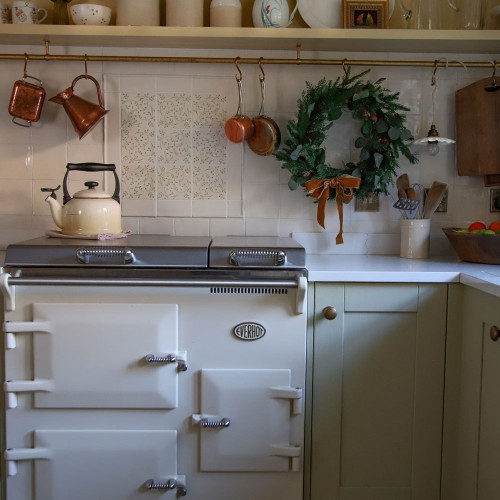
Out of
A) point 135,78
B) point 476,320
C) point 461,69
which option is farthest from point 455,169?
point 135,78

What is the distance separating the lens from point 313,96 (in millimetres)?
2172

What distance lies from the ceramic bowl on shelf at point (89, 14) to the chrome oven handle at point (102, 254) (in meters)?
0.93

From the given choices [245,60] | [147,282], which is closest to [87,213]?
[147,282]

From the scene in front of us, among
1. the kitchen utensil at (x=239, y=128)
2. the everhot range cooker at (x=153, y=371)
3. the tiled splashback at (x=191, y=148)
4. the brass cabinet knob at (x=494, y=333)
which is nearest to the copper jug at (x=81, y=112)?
the tiled splashback at (x=191, y=148)

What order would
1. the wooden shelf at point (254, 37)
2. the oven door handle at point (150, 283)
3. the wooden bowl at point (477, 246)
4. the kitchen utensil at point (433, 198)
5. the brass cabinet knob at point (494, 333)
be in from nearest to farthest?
the brass cabinet knob at point (494, 333)
the oven door handle at point (150, 283)
the wooden bowl at point (477, 246)
the wooden shelf at point (254, 37)
the kitchen utensil at point (433, 198)

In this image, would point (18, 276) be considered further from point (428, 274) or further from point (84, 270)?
point (428, 274)

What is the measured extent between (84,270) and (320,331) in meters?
0.75

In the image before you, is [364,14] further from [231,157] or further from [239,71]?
[231,157]

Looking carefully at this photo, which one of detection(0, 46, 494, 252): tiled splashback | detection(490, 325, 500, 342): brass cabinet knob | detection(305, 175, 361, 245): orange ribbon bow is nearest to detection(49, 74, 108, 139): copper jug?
detection(0, 46, 494, 252): tiled splashback

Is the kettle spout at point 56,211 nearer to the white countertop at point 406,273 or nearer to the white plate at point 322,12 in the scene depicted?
the white countertop at point 406,273

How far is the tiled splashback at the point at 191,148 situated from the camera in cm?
233

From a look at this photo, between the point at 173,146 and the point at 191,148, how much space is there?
0.07 m

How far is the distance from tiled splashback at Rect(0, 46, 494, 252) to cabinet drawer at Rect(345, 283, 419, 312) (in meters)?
0.57

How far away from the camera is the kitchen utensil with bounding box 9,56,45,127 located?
7.29ft
